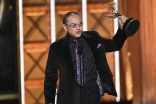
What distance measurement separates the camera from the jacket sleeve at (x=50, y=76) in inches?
61.9

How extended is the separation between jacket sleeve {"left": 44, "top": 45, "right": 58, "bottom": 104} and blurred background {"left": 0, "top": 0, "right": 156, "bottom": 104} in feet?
6.17

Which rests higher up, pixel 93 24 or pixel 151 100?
pixel 93 24

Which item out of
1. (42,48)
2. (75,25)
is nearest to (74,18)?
(75,25)

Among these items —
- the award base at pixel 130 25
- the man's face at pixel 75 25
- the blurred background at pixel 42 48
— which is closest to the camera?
the award base at pixel 130 25

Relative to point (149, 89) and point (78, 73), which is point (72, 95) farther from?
point (149, 89)

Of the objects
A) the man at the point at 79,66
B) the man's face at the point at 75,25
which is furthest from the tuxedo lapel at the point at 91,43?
the man's face at the point at 75,25

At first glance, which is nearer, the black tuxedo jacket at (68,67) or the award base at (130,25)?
the award base at (130,25)

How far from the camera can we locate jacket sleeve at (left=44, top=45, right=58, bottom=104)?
157 centimetres

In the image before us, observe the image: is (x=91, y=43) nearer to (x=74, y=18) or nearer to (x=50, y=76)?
(x=74, y=18)

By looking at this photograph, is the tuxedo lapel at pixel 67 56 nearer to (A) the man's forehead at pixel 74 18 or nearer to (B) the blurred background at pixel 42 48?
(A) the man's forehead at pixel 74 18

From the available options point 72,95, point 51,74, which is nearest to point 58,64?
point 51,74

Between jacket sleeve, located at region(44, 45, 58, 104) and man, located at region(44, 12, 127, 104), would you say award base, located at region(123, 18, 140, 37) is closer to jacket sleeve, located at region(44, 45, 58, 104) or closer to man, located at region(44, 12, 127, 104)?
man, located at region(44, 12, 127, 104)

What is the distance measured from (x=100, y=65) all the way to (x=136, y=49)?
196cm

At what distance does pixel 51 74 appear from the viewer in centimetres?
158
